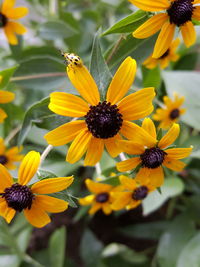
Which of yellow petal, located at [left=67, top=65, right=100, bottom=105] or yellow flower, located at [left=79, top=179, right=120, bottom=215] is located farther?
yellow flower, located at [left=79, top=179, right=120, bottom=215]

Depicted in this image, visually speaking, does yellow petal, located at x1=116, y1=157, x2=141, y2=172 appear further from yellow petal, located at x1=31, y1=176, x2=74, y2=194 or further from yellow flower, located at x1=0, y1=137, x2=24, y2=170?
yellow flower, located at x1=0, y1=137, x2=24, y2=170

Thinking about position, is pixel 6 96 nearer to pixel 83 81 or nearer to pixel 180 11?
pixel 83 81

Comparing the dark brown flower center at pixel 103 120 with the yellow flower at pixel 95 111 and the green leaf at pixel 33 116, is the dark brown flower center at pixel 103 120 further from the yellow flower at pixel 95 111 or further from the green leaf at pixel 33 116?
the green leaf at pixel 33 116

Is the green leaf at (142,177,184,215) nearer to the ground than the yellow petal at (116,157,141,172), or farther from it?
nearer to the ground

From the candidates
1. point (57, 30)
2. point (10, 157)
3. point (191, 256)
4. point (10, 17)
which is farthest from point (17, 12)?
point (191, 256)

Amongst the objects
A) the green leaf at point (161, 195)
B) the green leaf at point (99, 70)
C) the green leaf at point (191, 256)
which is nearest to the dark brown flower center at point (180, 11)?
the green leaf at point (99, 70)

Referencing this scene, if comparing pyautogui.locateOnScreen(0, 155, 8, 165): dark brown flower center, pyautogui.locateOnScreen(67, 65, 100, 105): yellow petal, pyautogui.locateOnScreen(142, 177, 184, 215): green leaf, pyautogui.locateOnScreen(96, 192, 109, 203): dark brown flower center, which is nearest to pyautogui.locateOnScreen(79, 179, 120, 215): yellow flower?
pyautogui.locateOnScreen(96, 192, 109, 203): dark brown flower center
